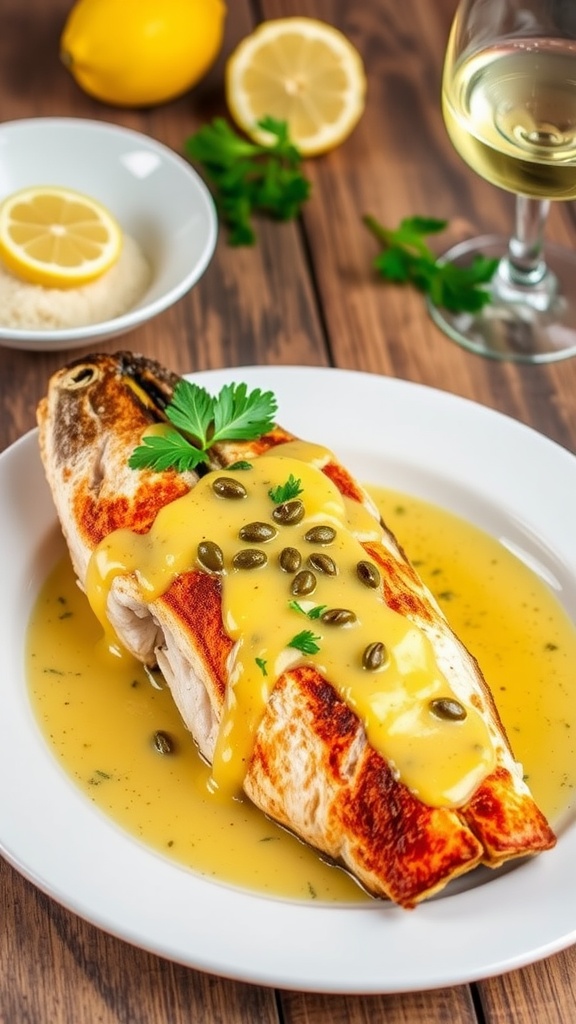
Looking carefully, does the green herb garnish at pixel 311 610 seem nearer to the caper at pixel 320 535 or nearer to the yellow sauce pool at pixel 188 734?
the caper at pixel 320 535

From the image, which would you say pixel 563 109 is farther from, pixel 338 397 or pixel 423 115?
pixel 423 115

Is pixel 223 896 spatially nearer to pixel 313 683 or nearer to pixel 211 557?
pixel 313 683

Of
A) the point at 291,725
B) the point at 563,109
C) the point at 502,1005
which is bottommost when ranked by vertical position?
the point at 502,1005

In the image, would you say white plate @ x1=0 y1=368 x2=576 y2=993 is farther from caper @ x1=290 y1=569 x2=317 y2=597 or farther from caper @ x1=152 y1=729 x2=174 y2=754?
caper @ x1=290 y1=569 x2=317 y2=597

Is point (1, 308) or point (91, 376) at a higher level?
point (91, 376)

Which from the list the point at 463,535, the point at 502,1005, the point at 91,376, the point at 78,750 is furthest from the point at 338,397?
the point at 502,1005
